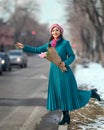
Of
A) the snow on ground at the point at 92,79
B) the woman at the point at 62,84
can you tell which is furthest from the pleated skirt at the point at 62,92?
the snow on ground at the point at 92,79

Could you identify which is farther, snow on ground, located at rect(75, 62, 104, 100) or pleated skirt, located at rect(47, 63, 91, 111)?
snow on ground, located at rect(75, 62, 104, 100)

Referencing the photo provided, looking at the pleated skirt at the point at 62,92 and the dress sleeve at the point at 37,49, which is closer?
the pleated skirt at the point at 62,92

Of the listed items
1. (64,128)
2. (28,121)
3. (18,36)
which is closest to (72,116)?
(28,121)

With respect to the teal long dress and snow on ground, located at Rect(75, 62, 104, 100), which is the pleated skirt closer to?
the teal long dress

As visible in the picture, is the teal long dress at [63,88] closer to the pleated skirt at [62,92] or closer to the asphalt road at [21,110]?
the pleated skirt at [62,92]

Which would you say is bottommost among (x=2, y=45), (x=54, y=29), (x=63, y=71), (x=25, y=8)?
(x=63, y=71)

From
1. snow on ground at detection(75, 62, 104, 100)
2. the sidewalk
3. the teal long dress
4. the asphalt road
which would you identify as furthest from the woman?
snow on ground at detection(75, 62, 104, 100)

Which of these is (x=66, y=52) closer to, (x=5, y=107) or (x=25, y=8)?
(x=5, y=107)

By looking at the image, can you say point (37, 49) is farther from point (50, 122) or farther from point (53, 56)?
point (50, 122)

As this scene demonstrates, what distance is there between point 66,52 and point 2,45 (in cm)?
9115

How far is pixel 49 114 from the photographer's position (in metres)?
11.6

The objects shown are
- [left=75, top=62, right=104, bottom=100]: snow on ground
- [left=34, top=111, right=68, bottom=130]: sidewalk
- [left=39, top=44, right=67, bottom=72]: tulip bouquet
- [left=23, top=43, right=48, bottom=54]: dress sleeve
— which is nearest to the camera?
[left=39, top=44, right=67, bottom=72]: tulip bouquet

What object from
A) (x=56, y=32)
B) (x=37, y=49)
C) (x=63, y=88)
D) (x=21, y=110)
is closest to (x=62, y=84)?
(x=63, y=88)

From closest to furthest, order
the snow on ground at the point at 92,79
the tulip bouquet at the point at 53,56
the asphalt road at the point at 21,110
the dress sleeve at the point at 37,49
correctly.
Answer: the tulip bouquet at the point at 53,56 < the dress sleeve at the point at 37,49 < the asphalt road at the point at 21,110 < the snow on ground at the point at 92,79
